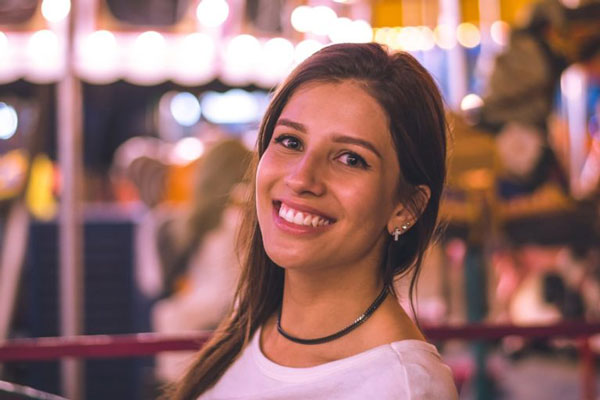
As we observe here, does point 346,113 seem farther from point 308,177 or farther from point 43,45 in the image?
point 43,45

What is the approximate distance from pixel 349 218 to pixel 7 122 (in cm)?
623

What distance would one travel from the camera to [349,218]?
0.96 m

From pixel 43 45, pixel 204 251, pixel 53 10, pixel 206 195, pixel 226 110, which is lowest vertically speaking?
pixel 204 251

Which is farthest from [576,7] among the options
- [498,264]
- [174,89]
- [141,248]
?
[498,264]

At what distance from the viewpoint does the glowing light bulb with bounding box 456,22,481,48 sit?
6473mm

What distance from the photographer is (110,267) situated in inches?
141

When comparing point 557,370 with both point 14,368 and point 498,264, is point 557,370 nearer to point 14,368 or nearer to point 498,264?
point 498,264

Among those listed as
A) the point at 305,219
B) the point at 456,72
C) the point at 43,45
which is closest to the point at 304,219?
the point at 305,219

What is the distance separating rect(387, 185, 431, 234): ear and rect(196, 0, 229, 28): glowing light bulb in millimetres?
3630

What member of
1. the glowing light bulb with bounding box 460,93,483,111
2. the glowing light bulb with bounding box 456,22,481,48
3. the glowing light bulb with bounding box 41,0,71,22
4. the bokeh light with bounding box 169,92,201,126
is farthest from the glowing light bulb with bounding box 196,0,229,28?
the glowing light bulb with bounding box 456,22,481,48

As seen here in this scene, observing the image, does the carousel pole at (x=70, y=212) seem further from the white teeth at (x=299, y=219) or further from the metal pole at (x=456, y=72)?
the metal pole at (x=456, y=72)

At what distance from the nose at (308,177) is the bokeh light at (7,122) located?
5.91 meters

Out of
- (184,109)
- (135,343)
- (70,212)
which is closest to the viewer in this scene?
(135,343)

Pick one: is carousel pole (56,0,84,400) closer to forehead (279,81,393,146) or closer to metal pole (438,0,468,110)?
forehead (279,81,393,146)
